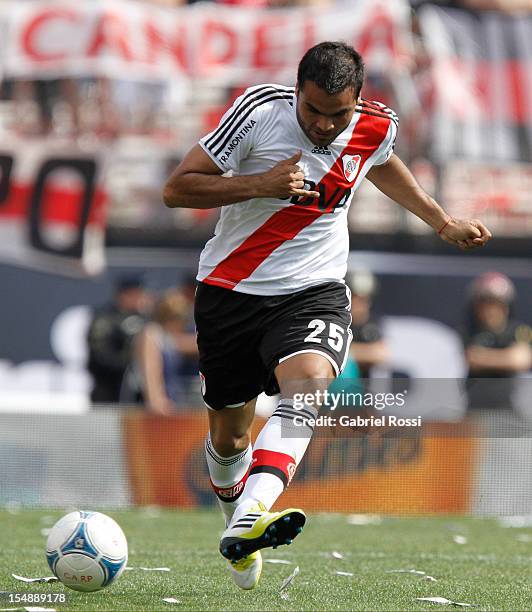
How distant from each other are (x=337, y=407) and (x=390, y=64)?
683 cm

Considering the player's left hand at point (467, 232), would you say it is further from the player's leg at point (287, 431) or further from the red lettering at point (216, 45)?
the red lettering at point (216, 45)

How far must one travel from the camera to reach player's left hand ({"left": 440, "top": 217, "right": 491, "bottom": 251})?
20.3 ft

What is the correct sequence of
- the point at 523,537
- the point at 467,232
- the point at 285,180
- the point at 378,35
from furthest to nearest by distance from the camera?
the point at 378,35, the point at 523,537, the point at 467,232, the point at 285,180

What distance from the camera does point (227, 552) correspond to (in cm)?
487

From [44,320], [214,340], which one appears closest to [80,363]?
[44,320]

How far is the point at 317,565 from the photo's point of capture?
7.13 metres

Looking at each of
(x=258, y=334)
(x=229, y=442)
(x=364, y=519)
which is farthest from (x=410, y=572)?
(x=364, y=519)

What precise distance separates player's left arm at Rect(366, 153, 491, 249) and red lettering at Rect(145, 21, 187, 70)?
31.2ft

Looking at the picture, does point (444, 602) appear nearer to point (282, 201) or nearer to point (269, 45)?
point (282, 201)

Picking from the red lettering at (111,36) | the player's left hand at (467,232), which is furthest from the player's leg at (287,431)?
the red lettering at (111,36)

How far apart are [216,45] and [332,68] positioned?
1044 cm

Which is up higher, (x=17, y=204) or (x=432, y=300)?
(x=17, y=204)

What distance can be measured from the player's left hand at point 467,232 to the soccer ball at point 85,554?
2300mm

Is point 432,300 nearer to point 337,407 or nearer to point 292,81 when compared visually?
point 292,81
